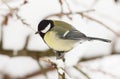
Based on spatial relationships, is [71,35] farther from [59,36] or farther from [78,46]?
[78,46]

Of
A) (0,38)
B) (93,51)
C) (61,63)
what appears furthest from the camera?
(93,51)

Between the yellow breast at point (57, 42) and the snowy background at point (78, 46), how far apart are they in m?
0.25

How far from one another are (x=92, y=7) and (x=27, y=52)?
0.21 metres

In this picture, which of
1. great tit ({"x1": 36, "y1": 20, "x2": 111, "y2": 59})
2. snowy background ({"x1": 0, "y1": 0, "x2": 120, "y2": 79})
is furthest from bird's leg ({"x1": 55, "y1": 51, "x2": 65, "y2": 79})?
snowy background ({"x1": 0, "y1": 0, "x2": 120, "y2": 79})

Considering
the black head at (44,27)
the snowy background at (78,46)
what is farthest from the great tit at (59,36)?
the snowy background at (78,46)

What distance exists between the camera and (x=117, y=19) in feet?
2.78

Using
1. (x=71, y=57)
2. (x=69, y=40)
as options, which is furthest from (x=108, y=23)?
(x=69, y=40)

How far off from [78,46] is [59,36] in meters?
0.41

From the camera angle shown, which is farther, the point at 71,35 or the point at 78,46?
the point at 78,46

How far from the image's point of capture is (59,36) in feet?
1.13

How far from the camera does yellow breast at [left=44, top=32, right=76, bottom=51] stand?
0.32 meters

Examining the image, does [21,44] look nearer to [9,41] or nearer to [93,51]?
[9,41]

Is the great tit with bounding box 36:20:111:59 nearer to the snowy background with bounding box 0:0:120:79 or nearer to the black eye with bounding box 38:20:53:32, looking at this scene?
the black eye with bounding box 38:20:53:32

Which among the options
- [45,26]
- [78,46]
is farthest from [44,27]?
[78,46]
